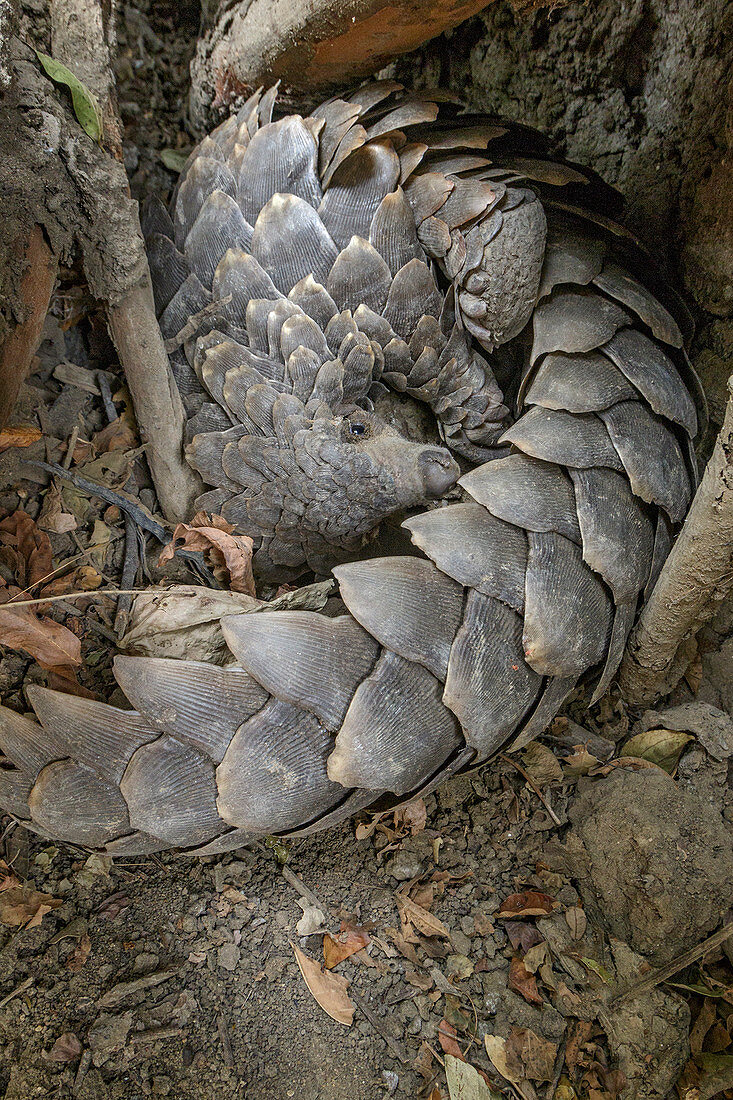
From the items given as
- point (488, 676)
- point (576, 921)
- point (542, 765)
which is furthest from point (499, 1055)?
point (488, 676)

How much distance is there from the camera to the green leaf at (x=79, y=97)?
1273 mm

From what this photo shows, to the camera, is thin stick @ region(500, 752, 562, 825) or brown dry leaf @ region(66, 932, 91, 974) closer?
brown dry leaf @ region(66, 932, 91, 974)

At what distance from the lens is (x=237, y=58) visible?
5.60 feet

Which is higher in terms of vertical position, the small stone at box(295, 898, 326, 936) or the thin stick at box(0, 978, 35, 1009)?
the small stone at box(295, 898, 326, 936)

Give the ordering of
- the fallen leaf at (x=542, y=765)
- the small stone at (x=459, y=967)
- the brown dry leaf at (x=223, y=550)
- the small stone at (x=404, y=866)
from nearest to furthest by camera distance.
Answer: the small stone at (x=459, y=967) < the small stone at (x=404, y=866) < the fallen leaf at (x=542, y=765) < the brown dry leaf at (x=223, y=550)

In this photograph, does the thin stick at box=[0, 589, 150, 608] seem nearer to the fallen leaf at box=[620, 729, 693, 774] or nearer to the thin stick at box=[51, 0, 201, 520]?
the thin stick at box=[51, 0, 201, 520]

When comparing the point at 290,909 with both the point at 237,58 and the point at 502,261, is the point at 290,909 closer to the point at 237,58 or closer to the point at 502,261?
the point at 502,261

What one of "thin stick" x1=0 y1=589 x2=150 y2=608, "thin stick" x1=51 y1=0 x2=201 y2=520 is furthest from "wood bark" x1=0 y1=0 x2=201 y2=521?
"thin stick" x1=0 y1=589 x2=150 y2=608

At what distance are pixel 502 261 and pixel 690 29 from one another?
63 centimetres

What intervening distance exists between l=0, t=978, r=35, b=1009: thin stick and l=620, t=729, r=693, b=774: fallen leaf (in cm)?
120

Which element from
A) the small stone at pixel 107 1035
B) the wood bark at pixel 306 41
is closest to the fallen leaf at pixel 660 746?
the small stone at pixel 107 1035

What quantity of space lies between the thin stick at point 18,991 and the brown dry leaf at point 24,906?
0.08 m

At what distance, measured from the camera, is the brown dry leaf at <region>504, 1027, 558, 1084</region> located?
1.21 meters

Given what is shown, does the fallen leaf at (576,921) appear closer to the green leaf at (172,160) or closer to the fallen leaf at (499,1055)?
the fallen leaf at (499,1055)
